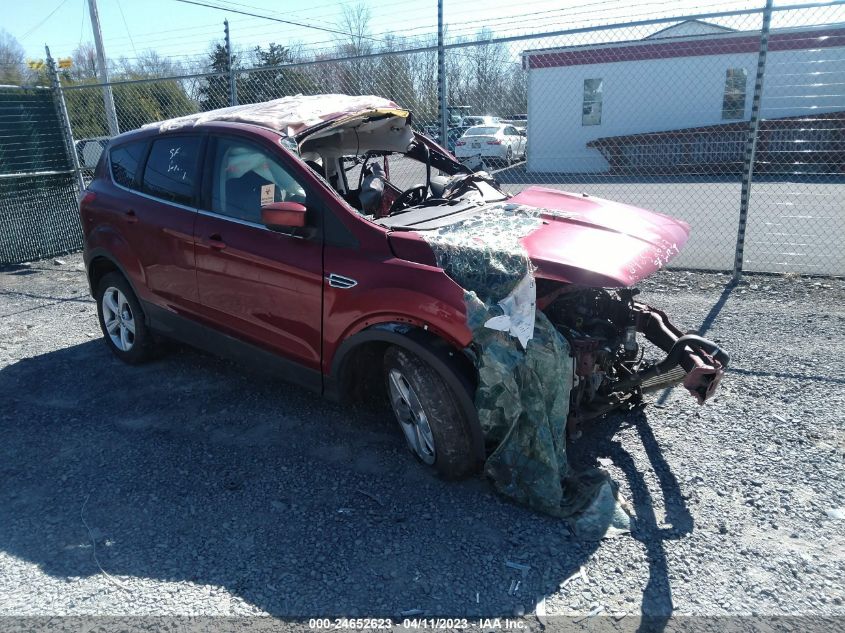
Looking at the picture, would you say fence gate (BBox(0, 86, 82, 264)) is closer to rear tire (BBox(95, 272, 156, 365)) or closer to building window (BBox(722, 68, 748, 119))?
rear tire (BBox(95, 272, 156, 365))

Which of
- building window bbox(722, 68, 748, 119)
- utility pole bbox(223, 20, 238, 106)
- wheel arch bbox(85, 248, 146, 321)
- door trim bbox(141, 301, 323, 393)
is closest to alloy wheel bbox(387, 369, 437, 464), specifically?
door trim bbox(141, 301, 323, 393)

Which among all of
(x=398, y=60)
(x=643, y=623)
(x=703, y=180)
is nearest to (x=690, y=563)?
(x=643, y=623)

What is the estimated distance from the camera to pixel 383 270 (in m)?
3.52

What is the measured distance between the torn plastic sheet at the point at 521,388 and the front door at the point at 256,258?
2.96 feet

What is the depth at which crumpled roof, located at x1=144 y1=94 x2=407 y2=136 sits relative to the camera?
4230mm

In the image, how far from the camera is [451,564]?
9.82 ft

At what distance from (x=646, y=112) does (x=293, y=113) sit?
19.2m

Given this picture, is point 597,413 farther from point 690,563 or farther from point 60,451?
point 60,451

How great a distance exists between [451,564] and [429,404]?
79cm

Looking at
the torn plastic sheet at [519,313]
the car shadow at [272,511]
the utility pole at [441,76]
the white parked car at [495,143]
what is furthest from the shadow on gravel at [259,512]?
the white parked car at [495,143]

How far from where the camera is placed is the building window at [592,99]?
20562 mm

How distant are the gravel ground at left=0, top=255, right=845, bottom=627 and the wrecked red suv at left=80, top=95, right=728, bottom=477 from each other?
1.26ft

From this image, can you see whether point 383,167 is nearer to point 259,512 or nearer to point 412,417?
point 412,417

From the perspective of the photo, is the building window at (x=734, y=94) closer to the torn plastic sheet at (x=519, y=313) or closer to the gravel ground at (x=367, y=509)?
the gravel ground at (x=367, y=509)
